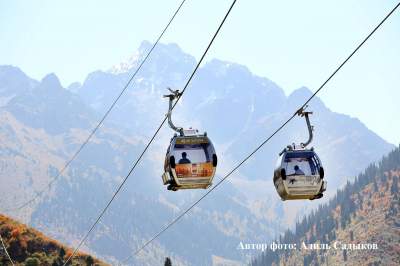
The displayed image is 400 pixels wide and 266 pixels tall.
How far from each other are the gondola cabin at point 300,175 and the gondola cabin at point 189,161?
3069 millimetres

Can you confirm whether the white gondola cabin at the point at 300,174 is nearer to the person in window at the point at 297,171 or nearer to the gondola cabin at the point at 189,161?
the person in window at the point at 297,171

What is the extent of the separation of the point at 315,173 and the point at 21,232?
6526 centimetres

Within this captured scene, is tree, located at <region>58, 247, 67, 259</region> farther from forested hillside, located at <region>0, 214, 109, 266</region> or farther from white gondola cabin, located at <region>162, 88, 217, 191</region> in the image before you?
white gondola cabin, located at <region>162, 88, 217, 191</region>

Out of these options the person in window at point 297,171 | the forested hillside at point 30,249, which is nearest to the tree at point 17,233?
the forested hillside at point 30,249

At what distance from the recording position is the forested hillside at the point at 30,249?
250 feet

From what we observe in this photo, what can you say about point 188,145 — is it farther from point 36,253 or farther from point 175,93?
point 36,253

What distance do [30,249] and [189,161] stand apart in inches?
2459

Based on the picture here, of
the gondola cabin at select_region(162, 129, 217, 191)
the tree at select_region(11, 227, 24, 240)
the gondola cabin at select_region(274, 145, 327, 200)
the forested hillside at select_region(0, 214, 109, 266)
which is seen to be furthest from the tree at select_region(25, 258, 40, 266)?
the gondola cabin at select_region(274, 145, 327, 200)

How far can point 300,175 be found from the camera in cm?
2394

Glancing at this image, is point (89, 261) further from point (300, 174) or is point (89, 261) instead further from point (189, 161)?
point (300, 174)

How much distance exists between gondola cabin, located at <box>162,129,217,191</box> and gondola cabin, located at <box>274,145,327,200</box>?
121 inches

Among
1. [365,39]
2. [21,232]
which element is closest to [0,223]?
[21,232]

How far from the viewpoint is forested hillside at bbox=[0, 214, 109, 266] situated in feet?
250

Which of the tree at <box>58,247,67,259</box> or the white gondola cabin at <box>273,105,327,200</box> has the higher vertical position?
the white gondola cabin at <box>273,105,327,200</box>
